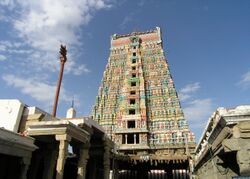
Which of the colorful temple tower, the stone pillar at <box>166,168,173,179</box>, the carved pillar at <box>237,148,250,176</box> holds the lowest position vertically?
the carved pillar at <box>237,148,250,176</box>

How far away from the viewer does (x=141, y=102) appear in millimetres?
41594

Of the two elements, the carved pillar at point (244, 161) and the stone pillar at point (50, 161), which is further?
the stone pillar at point (50, 161)

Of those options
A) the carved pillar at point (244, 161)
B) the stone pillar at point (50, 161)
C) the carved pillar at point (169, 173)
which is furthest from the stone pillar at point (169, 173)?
the carved pillar at point (244, 161)

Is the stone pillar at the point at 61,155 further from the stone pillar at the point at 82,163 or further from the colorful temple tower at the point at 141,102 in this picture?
the colorful temple tower at the point at 141,102

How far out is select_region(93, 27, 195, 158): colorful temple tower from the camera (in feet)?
124

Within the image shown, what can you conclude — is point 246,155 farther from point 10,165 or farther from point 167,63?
point 167,63

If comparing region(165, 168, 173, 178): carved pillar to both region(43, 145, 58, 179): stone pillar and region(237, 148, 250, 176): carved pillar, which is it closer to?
region(43, 145, 58, 179): stone pillar

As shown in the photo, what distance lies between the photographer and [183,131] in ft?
124

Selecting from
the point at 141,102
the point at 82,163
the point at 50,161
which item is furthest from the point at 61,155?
the point at 141,102

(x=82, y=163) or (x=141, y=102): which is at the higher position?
(x=141, y=102)

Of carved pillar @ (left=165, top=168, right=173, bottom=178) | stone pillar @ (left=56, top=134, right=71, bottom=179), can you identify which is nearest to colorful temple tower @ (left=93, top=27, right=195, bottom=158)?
carved pillar @ (left=165, top=168, right=173, bottom=178)

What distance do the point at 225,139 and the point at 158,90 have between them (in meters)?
34.5

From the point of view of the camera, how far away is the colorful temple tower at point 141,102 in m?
37.7

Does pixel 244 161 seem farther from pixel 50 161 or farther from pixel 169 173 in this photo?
pixel 169 173
